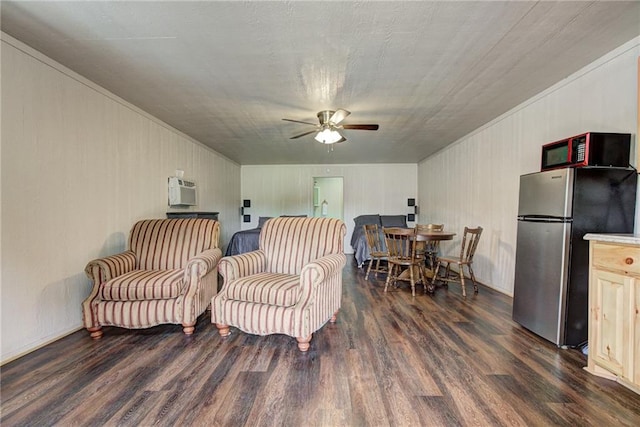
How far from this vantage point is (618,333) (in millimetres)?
1686

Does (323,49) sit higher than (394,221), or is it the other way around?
(323,49)

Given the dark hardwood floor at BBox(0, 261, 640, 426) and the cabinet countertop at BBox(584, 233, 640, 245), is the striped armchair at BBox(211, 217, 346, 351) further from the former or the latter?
the cabinet countertop at BBox(584, 233, 640, 245)

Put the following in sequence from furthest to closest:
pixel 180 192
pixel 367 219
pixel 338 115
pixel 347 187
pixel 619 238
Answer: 1. pixel 347 187
2. pixel 367 219
3. pixel 180 192
4. pixel 338 115
5. pixel 619 238

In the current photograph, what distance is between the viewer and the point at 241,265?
8.05 feet

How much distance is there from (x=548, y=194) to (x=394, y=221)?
455cm

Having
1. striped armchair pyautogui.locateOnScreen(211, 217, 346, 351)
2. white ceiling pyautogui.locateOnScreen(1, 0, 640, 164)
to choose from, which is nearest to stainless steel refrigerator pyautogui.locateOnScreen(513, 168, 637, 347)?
white ceiling pyautogui.locateOnScreen(1, 0, 640, 164)

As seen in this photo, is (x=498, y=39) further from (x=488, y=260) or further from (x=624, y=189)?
(x=488, y=260)

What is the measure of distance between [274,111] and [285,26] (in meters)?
1.64

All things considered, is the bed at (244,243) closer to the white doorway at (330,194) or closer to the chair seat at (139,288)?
the chair seat at (139,288)

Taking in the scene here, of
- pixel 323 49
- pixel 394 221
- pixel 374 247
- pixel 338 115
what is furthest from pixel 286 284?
pixel 394 221

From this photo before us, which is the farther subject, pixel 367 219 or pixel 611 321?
pixel 367 219

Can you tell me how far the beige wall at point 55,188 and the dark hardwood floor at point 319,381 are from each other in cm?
33

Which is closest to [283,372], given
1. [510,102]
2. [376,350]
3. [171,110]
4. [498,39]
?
[376,350]

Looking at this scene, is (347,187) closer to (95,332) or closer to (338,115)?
(338,115)
